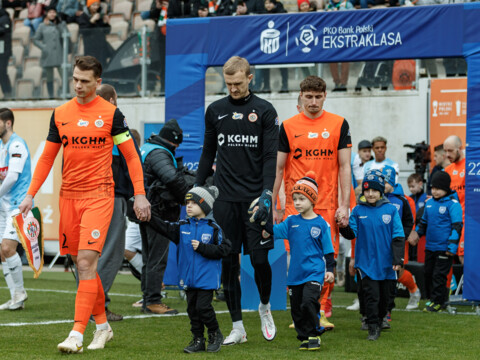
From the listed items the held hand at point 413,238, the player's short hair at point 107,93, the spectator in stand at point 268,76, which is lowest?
the held hand at point 413,238

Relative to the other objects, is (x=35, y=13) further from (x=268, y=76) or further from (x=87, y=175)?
(x=87, y=175)

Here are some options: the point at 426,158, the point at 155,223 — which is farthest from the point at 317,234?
the point at 426,158

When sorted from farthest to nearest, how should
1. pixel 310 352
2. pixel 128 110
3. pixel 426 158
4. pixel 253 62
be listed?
pixel 128 110 < pixel 426 158 < pixel 253 62 < pixel 310 352

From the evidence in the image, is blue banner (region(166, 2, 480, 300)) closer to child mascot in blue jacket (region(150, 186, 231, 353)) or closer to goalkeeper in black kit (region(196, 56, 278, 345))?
goalkeeper in black kit (region(196, 56, 278, 345))

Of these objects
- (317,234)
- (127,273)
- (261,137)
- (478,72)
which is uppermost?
(478,72)

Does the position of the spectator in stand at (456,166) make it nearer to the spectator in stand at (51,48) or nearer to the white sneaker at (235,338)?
the white sneaker at (235,338)

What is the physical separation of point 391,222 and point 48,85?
12427 millimetres

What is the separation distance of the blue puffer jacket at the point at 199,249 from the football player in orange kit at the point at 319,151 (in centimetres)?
137

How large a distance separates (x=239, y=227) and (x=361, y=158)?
7261 millimetres

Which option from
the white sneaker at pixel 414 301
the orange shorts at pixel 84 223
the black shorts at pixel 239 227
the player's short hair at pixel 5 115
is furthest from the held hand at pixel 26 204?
the white sneaker at pixel 414 301

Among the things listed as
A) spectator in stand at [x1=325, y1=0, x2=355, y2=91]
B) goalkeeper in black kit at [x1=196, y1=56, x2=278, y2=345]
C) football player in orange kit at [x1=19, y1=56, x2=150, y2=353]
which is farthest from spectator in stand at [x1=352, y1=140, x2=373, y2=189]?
football player in orange kit at [x1=19, y1=56, x2=150, y2=353]

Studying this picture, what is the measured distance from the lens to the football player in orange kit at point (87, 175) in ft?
21.0

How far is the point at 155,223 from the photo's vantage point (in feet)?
21.6

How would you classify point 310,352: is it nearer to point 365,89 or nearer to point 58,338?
point 58,338
